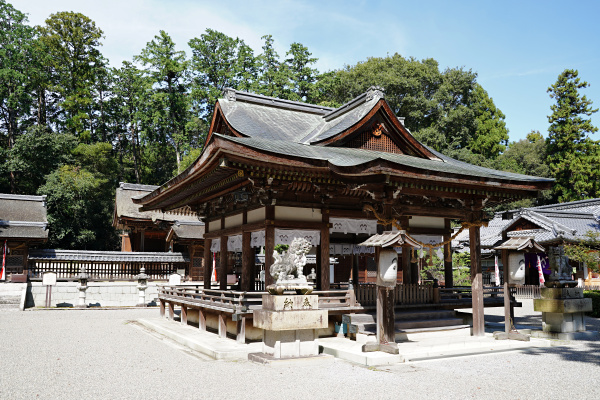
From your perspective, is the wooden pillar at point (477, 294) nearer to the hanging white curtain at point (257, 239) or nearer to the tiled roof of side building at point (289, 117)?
the tiled roof of side building at point (289, 117)

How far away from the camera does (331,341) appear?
38.0ft

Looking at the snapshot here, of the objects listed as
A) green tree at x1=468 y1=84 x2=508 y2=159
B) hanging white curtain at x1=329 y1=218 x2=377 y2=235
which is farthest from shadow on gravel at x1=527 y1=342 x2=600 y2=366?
green tree at x1=468 y1=84 x2=508 y2=159

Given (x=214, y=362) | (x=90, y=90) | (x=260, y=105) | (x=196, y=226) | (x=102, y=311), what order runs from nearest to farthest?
(x=214, y=362) < (x=260, y=105) < (x=102, y=311) < (x=196, y=226) < (x=90, y=90)

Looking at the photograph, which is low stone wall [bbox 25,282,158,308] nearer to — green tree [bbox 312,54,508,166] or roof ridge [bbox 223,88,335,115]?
roof ridge [bbox 223,88,335,115]

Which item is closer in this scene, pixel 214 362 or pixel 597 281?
pixel 214 362

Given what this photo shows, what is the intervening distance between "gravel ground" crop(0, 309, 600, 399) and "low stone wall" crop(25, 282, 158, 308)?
41.0 feet

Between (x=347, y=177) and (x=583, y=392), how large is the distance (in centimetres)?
578

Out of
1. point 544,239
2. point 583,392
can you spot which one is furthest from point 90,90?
point 583,392

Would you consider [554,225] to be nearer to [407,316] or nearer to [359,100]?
[359,100]

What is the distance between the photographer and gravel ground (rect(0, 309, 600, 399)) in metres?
7.08

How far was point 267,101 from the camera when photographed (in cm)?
1775

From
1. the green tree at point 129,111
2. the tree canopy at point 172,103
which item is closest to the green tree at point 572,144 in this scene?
the tree canopy at point 172,103

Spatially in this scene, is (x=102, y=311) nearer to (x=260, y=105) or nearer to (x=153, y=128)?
(x=260, y=105)

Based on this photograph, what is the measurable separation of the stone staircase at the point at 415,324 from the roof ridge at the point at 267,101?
923 centimetres
